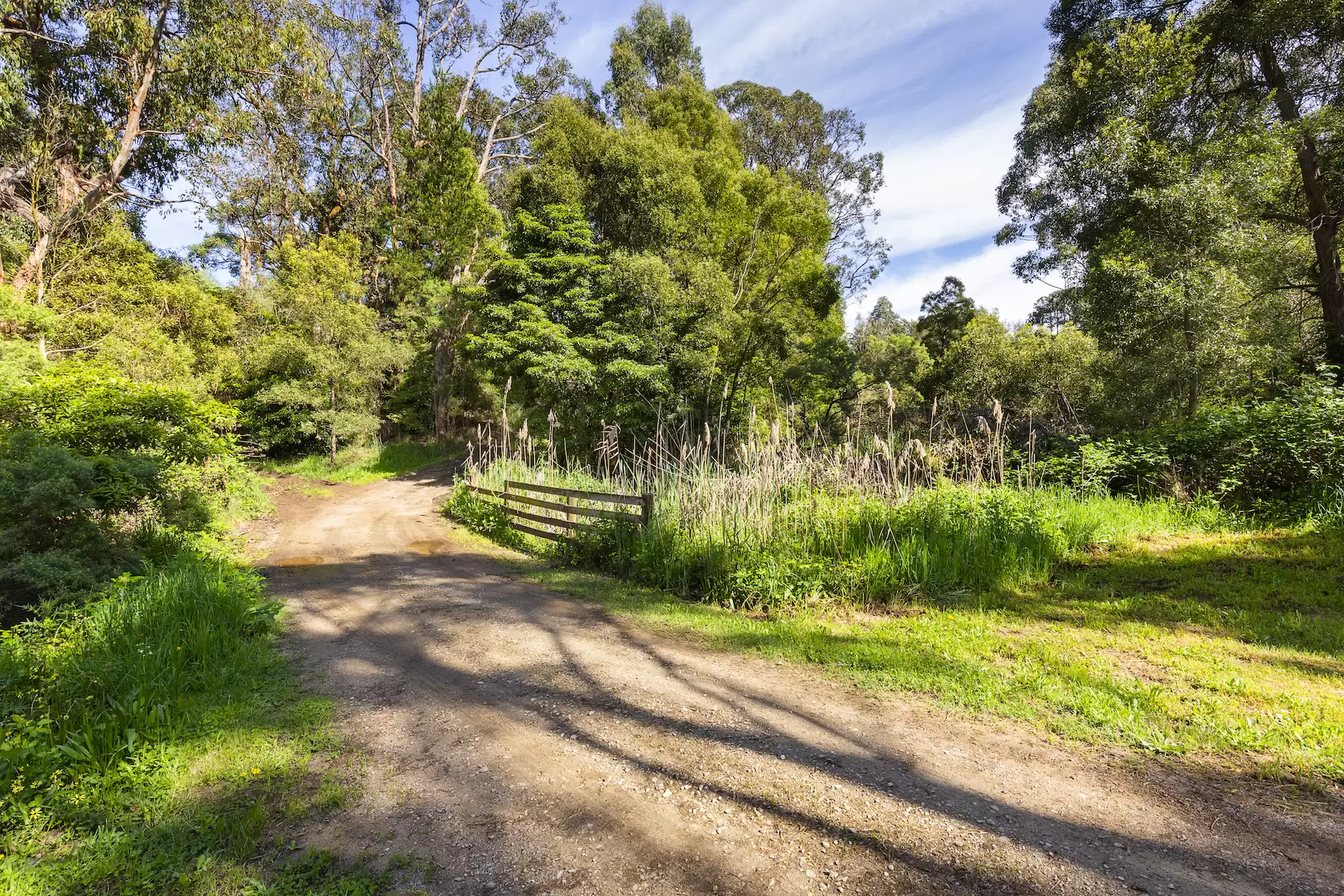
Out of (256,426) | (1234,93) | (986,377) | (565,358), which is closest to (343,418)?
(256,426)

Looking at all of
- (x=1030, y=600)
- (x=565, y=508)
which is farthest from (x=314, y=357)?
(x=1030, y=600)

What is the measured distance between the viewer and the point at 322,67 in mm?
17172

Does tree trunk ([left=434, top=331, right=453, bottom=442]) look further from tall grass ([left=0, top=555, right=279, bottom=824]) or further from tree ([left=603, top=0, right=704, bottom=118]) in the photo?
tall grass ([left=0, top=555, right=279, bottom=824])

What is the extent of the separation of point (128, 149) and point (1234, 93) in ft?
80.5

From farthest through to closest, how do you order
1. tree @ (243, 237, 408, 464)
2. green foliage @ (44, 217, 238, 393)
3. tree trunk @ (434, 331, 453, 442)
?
tree trunk @ (434, 331, 453, 442)
tree @ (243, 237, 408, 464)
green foliage @ (44, 217, 238, 393)

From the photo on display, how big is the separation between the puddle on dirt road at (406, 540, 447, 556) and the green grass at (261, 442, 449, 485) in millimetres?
9019

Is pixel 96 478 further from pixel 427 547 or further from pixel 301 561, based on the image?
pixel 427 547

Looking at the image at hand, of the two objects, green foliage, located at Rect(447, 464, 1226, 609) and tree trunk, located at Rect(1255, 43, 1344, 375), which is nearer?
green foliage, located at Rect(447, 464, 1226, 609)

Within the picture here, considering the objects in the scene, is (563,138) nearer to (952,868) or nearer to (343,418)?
(343,418)

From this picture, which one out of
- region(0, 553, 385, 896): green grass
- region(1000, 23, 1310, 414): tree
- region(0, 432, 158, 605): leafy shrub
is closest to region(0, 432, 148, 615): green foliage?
region(0, 432, 158, 605): leafy shrub

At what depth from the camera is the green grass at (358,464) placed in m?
17.9

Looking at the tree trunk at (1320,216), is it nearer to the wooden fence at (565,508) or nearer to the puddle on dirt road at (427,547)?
the wooden fence at (565,508)

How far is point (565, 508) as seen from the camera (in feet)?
28.4

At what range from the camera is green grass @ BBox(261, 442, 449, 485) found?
1792 cm
